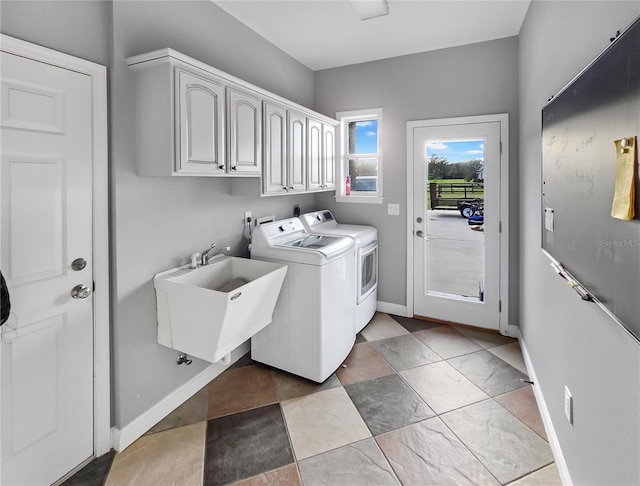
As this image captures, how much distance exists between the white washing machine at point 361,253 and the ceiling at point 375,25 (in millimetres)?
1627

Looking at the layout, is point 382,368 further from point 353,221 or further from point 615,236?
point 615,236

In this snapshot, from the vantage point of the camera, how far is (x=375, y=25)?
2930 millimetres

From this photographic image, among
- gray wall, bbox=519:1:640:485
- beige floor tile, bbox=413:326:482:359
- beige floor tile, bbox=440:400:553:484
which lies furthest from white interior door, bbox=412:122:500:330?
beige floor tile, bbox=440:400:553:484

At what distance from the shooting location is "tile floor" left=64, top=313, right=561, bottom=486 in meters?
1.76

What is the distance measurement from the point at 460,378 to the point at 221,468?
177 centimetres

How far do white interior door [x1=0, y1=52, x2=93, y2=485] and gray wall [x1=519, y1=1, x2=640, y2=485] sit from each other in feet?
7.21

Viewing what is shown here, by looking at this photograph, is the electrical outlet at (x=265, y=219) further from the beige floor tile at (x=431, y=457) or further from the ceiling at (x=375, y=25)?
the beige floor tile at (x=431, y=457)

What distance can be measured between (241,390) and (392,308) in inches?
77.4

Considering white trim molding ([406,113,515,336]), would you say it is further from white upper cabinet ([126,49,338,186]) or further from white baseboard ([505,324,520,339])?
white upper cabinet ([126,49,338,186])

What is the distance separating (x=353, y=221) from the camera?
13.0ft

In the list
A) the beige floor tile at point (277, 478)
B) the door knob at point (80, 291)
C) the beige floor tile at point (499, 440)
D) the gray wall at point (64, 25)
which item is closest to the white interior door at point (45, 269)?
the door knob at point (80, 291)

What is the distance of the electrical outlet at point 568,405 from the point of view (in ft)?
5.07

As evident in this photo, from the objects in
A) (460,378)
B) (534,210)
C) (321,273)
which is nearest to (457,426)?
(460,378)

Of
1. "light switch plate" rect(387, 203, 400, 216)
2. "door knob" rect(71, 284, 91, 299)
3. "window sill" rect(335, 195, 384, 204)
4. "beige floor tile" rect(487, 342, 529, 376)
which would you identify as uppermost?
"window sill" rect(335, 195, 384, 204)
